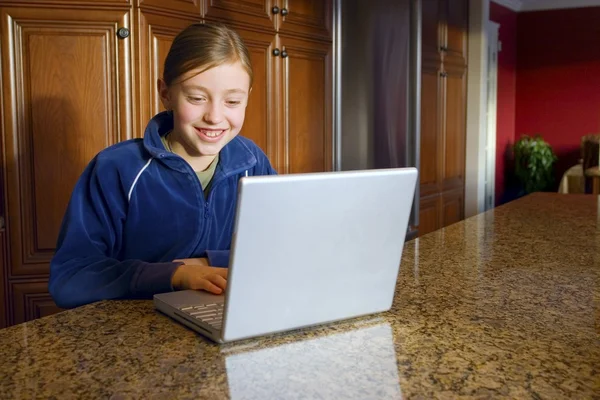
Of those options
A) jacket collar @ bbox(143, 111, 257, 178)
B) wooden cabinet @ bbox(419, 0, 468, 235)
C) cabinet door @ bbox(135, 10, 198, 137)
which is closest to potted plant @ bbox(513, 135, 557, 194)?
wooden cabinet @ bbox(419, 0, 468, 235)

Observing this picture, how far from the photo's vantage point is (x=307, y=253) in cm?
82

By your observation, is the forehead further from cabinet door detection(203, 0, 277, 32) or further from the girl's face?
cabinet door detection(203, 0, 277, 32)

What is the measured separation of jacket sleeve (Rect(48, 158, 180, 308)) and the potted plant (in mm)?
6619

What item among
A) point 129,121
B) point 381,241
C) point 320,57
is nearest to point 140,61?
point 129,121

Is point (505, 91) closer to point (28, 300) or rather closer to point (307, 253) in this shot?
point (28, 300)

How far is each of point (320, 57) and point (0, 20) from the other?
141 centimetres

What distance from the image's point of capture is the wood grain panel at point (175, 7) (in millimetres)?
2293

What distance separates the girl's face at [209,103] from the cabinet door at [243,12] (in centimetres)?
137

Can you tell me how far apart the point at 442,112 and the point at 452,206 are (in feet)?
2.27

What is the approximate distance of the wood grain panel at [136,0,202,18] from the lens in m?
2.29

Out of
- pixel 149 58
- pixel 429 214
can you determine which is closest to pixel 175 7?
pixel 149 58

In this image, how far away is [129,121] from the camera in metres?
2.29

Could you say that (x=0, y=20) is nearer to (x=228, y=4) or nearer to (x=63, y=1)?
(x=63, y=1)

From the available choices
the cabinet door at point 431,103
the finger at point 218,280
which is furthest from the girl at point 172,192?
the cabinet door at point 431,103
